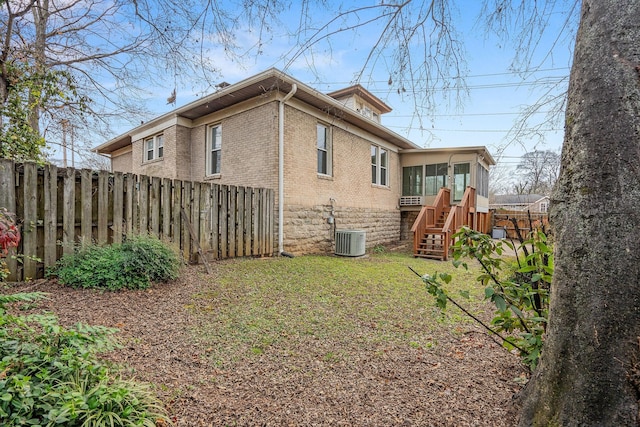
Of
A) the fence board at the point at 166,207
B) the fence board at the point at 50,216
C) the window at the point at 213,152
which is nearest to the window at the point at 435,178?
the window at the point at 213,152

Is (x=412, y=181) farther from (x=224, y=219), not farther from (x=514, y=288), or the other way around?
(x=514, y=288)

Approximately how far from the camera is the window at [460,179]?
1304 centimetres

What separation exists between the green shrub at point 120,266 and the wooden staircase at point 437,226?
22.7ft

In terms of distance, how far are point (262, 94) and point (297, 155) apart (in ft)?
8.76

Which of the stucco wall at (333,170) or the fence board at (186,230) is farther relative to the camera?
the stucco wall at (333,170)

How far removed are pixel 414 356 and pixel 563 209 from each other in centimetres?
192

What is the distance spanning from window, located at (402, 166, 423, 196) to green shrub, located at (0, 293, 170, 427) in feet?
42.9

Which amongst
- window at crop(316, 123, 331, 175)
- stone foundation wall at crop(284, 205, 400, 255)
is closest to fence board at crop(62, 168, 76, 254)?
stone foundation wall at crop(284, 205, 400, 255)

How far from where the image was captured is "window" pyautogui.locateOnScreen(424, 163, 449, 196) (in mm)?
13367

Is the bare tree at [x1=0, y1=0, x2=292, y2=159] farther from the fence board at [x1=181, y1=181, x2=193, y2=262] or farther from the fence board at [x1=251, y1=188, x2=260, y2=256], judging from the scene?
the fence board at [x1=251, y1=188, x2=260, y2=256]

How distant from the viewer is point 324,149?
947 centimetres

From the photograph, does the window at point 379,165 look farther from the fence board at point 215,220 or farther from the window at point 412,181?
the fence board at point 215,220

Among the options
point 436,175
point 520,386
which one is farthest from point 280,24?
point 436,175

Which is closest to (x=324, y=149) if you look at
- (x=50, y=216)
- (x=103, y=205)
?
(x=103, y=205)
